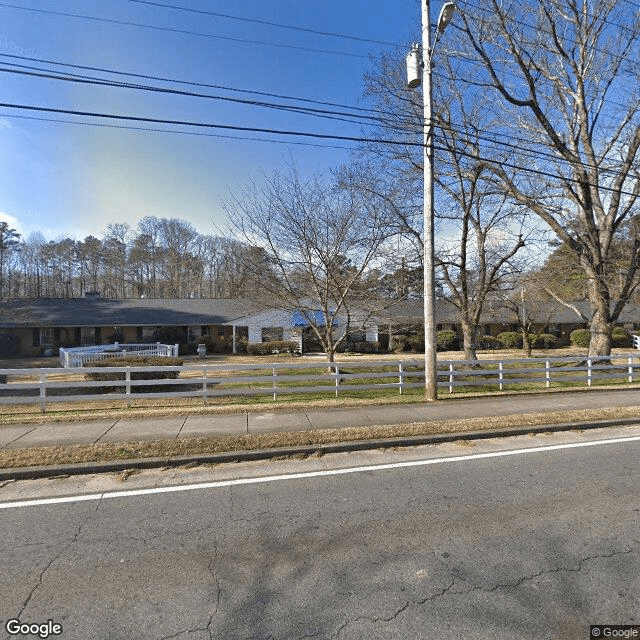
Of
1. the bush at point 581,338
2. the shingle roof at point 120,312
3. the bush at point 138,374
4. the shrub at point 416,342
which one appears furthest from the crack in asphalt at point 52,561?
the bush at point 581,338

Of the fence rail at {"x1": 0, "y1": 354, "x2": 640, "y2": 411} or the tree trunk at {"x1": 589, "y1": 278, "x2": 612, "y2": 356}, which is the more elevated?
the tree trunk at {"x1": 589, "y1": 278, "x2": 612, "y2": 356}

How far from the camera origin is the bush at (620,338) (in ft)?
118

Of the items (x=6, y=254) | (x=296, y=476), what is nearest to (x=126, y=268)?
(x=6, y=254)

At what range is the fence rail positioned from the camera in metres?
9.18

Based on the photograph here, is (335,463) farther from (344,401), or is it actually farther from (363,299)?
(363,299)

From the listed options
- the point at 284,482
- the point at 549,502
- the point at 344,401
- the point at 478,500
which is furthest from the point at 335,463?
the point at 344,401

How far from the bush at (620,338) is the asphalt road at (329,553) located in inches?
1516

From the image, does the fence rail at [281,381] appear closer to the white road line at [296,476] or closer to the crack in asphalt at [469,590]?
the white road line at [296,476]

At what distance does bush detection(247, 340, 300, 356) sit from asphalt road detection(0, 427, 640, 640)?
2450cm

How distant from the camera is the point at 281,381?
14.3 m

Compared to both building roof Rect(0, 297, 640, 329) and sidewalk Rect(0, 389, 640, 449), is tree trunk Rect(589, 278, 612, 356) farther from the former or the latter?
building roof Rect(0, 297, 640, 329)

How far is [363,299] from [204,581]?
12.6 metres

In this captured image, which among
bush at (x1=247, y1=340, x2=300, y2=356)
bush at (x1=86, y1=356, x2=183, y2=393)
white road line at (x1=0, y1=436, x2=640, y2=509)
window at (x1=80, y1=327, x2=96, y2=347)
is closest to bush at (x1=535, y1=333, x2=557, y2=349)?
bush at (x1=247, y1=340, x2=300, y2=356)

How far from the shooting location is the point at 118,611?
2617 millimetres
